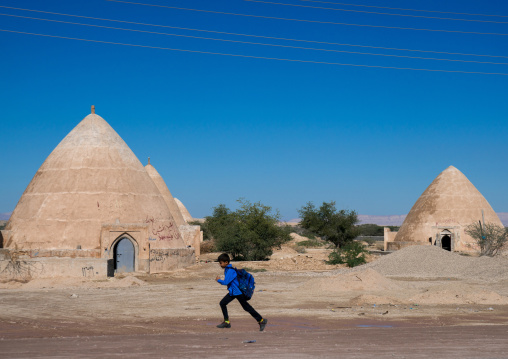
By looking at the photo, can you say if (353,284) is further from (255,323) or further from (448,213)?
(448,213)

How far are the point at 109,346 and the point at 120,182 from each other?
1749 cm

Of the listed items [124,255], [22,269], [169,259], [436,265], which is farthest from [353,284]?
[22,269]

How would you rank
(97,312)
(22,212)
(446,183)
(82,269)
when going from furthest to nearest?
(446,183), (22,212), (82,269), (97,312)

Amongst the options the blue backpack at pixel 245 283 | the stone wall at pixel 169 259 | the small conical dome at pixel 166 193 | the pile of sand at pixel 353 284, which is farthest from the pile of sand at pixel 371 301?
the small conical dome at pixel 166 193

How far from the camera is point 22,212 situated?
24.5 m

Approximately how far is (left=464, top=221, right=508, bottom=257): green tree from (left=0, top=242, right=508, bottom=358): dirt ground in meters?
10.5

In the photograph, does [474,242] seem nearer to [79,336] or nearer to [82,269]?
[82,269]

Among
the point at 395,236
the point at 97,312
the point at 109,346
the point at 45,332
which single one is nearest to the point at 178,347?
the point at 109,346

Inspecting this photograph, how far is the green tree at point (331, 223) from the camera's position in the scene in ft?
148

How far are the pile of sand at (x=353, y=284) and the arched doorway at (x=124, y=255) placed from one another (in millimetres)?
8471

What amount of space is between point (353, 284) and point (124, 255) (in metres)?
10.0

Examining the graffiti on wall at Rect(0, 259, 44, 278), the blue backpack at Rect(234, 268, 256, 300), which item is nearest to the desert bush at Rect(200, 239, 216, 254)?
the graffiti on wall at Rect(0, 259, 44, 278)

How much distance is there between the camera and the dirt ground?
7.74 m

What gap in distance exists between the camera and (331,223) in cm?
4925
